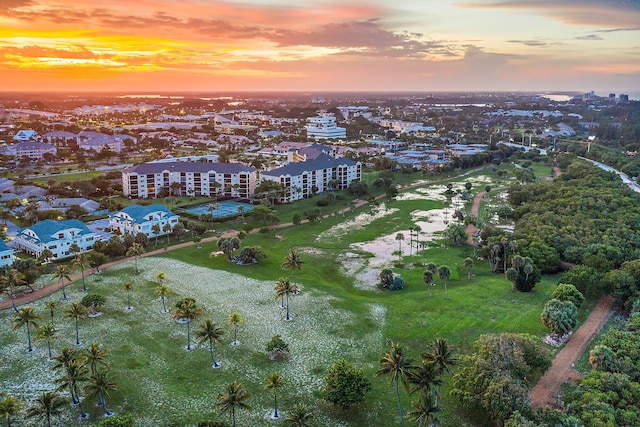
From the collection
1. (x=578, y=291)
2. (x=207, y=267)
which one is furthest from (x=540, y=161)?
(x=207, y=267)

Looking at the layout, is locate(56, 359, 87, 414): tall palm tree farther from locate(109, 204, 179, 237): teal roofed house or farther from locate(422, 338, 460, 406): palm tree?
locate(109, 204, 179, 237): teal roofed house

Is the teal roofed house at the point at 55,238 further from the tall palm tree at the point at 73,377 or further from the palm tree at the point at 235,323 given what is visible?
the tall palm tree at the point at 73,377

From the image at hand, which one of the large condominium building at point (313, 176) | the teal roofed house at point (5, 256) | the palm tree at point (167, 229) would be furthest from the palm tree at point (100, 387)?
the large condominium building at point (313, 176)

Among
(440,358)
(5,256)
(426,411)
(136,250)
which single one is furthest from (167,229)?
(426,411)

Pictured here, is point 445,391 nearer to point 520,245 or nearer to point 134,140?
point 520,245

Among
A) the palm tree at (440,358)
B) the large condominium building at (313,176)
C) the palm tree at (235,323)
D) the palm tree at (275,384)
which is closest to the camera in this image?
the palm tree at (440,358)

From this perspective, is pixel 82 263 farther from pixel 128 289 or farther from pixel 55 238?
pixel 55 238
